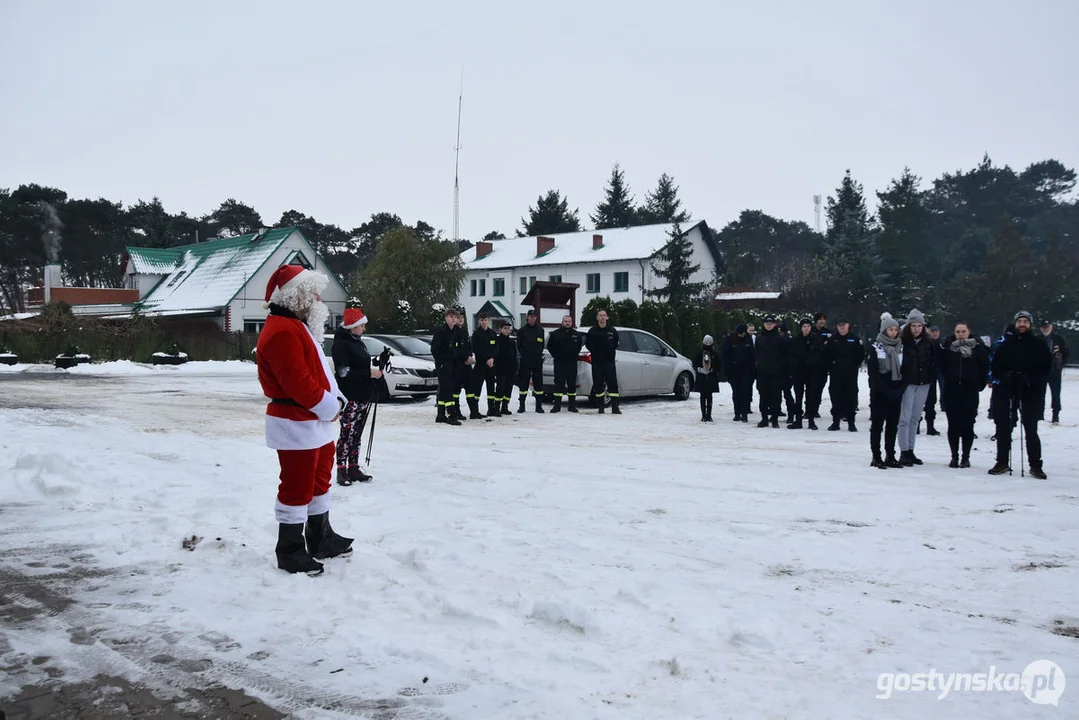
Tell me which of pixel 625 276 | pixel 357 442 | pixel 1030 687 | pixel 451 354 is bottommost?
pixel 1030 687

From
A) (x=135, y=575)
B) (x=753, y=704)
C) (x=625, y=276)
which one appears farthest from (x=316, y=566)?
(x=625, y=276)

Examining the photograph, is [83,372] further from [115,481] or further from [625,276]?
[625,276]

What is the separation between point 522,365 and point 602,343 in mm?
1530

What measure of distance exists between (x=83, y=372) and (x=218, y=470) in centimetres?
2340

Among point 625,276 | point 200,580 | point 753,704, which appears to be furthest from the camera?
point 625,276

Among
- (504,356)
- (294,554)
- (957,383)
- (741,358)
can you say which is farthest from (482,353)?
(294,554)

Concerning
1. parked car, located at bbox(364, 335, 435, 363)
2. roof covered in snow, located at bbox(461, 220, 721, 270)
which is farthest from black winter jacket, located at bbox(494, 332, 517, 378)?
roof covered in snow, located at bbox(461, 220, 721, 270)

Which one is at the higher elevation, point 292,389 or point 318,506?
point 292,389

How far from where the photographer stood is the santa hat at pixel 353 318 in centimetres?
797

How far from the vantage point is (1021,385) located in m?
9.12

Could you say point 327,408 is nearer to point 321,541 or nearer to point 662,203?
point 321,541

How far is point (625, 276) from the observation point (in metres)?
58.5

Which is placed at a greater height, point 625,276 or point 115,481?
point 625,276

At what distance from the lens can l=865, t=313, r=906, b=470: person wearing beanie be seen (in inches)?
378
